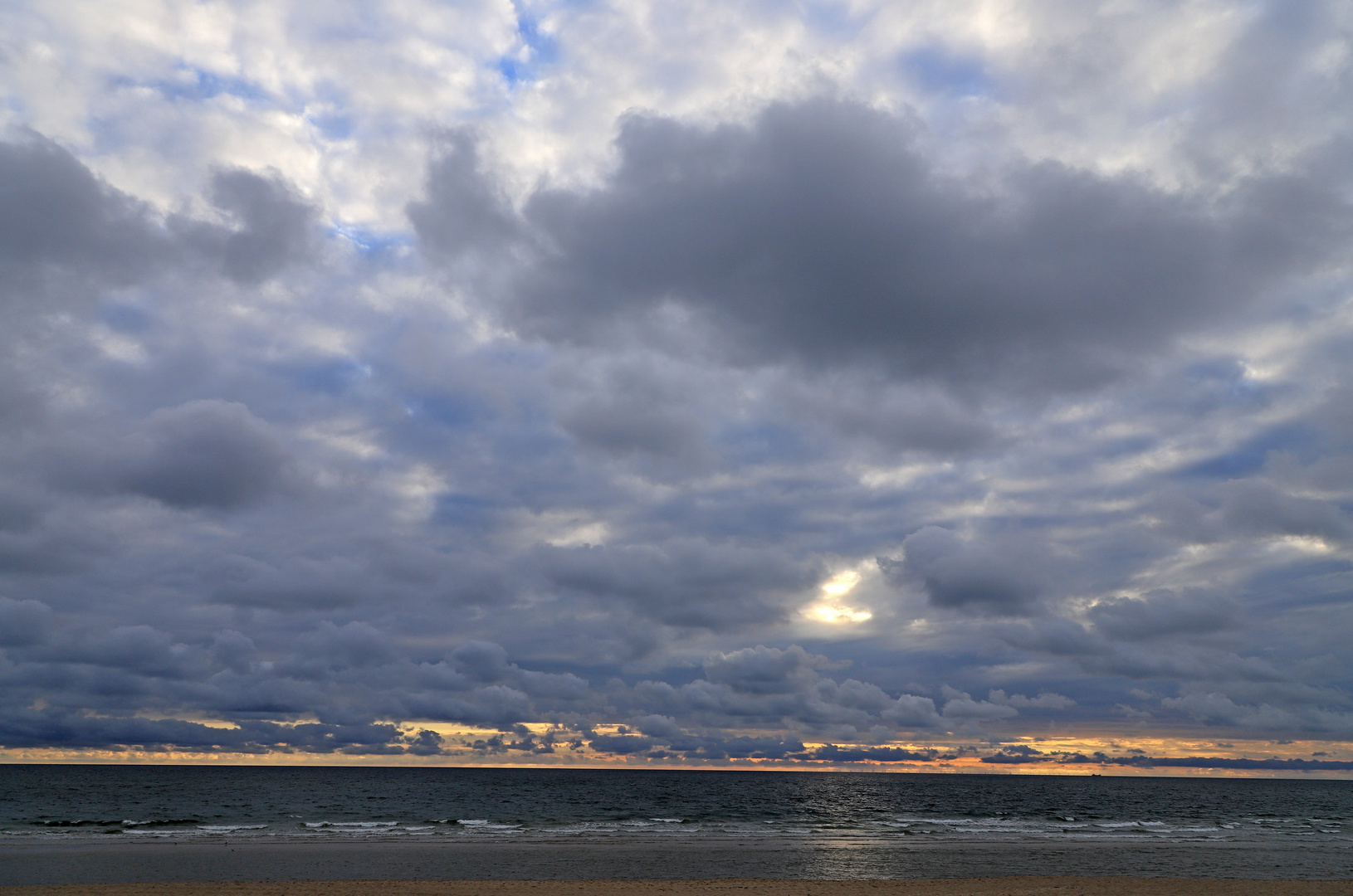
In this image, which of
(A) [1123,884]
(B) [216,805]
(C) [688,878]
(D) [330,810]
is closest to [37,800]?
(B) [216,805]

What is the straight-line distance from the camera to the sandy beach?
37.1 metres

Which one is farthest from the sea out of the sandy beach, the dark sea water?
the sandy beach

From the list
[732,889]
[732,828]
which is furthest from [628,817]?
[732,889]

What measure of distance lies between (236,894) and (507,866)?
49.5 ft

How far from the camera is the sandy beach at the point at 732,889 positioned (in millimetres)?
37125

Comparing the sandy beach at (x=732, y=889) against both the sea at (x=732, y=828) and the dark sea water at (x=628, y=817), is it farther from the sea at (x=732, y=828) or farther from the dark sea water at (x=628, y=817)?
the dark sea water at (x=628, y=817)

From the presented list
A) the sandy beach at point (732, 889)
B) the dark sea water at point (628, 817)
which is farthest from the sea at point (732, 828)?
the sandy beach at point (732, 889)

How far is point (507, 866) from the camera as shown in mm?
46469

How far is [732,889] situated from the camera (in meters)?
39.2

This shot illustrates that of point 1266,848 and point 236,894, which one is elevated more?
point 236,894

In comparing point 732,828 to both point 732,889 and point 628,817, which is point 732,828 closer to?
point 628,817

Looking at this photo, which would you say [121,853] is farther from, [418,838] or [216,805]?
[216,805]

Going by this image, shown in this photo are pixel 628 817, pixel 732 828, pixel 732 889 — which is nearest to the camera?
pixel 732 889

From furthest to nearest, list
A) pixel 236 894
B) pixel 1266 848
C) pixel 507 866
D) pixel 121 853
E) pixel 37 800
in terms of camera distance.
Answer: pixel 37 800 → pixel 1266 848 → pixel 121 853 → pixel 507 866 → pixel 236 894
